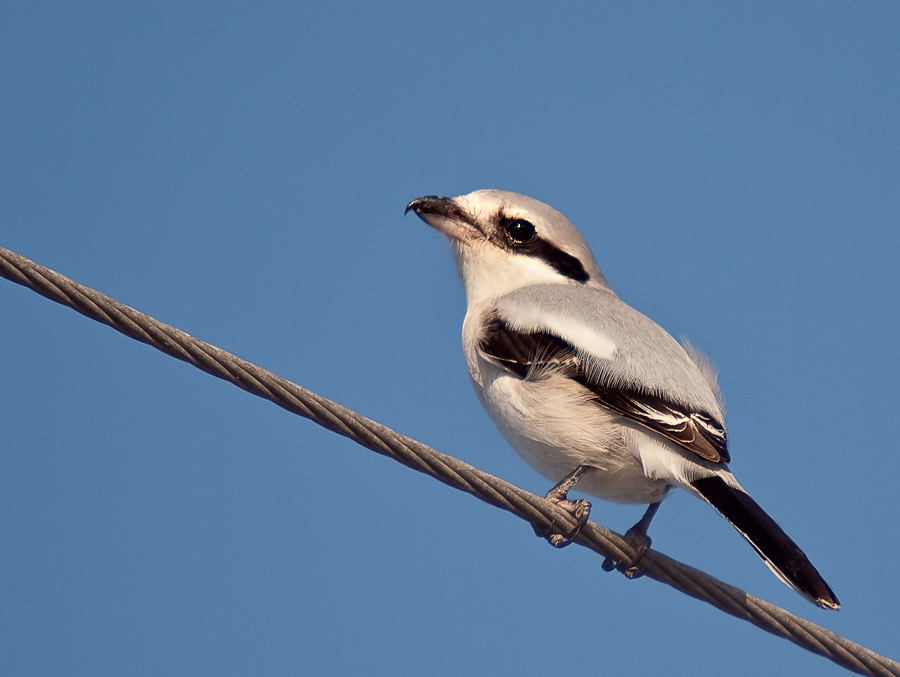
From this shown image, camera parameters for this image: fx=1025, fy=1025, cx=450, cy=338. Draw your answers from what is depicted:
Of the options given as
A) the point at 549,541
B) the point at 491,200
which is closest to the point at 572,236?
the point at 491,200

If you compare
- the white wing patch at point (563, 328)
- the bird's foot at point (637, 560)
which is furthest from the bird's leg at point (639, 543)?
the white wing patch at point (563, 328)

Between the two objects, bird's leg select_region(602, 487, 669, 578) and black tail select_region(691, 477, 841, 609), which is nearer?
black tail select_region(691, 477, 841, 609)

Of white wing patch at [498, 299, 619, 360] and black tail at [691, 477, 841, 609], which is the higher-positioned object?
white wing patch at [498, 299, 619, 360]

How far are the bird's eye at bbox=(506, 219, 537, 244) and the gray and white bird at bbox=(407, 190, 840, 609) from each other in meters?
0.37

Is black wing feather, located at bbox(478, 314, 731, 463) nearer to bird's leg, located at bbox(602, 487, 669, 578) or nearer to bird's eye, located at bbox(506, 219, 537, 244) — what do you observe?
bird's leg, located at bbox(602, 487, 669, 578)

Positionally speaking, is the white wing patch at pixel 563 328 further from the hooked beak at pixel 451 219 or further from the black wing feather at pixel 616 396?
the hooked beak at pixel 451 219

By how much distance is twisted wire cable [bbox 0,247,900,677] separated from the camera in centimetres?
316

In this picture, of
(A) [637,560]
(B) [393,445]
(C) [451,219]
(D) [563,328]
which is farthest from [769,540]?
(C) [451,219]

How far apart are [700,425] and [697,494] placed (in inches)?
11.4

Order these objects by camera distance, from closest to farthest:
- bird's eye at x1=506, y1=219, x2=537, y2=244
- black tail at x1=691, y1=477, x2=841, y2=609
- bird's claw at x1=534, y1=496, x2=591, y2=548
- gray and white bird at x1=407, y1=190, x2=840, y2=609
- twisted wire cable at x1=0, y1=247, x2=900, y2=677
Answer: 1. twisted wire cable at x1=0, y1=247, x2=900, y2=677
2. black tail at x1=691, y1=477, x2=841, y2=609
3. bird's claw at x1=534, y1=496, x2=591, y2=548
4. gray and white bird at x1=407, y1=190, x2=840, y2=609
5. bird's eye at x1=506, y1=219, x2=537, y2=244

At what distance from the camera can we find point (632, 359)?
461 cm

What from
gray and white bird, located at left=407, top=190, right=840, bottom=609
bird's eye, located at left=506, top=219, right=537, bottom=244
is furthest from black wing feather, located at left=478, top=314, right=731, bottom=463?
bird's eye, located at left=506, top=219, right=537, bottom=244

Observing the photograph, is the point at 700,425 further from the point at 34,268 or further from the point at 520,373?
the point at 34,268

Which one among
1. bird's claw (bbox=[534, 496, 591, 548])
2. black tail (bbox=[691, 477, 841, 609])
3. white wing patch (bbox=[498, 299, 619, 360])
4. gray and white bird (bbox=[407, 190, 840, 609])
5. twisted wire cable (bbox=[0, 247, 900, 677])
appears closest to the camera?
twisted wire cable (bbox=[0, 247, 900, 677])
